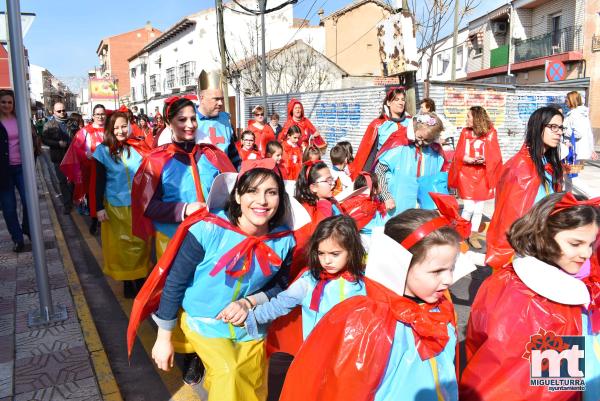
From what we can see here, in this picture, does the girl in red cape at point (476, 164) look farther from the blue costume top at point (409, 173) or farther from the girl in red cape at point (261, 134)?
the girl in red cape at point (261, 134)

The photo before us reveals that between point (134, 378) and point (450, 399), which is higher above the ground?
point (450, 399)

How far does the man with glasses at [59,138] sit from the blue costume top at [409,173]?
6426 millimetres

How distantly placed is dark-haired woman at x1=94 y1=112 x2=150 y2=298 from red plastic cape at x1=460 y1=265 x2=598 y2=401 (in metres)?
3.48

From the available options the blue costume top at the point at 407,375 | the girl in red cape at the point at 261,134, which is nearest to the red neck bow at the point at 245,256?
the blue costume top at the point at 407,375

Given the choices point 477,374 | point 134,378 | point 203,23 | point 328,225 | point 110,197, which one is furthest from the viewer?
point 203,23

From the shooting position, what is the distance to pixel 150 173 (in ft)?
11.8

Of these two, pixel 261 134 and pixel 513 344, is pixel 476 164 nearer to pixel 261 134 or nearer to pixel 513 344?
pixel 261 134

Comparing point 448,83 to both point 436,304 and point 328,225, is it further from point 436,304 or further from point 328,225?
point 436,304

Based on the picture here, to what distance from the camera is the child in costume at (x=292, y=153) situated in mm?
8333

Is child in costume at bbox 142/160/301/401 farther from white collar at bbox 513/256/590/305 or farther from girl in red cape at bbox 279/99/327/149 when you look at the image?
girl in red cape at bbox 279/99/327/149

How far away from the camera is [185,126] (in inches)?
141

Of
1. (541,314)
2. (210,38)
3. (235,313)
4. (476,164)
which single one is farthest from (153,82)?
(541,314)

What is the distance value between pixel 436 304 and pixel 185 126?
2265 millimetres

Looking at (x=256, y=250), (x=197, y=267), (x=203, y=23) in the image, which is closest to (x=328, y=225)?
(x=256, y=250)
